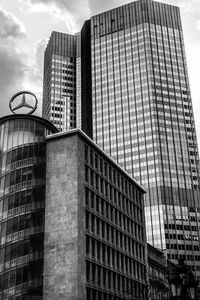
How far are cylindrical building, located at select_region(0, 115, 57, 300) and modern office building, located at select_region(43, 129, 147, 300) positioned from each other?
5.38 feet

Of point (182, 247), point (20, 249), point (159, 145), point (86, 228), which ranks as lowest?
point (20, 249)

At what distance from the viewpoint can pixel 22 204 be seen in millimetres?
75375

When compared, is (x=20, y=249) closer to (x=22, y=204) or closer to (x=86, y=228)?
(x=22, y=204)

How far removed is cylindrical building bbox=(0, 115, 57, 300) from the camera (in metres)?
70.3

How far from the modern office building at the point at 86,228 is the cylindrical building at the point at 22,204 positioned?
1.64 m

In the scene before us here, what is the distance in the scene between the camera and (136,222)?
100000 mm

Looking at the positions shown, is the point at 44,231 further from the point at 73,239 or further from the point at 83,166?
the point at 83,166

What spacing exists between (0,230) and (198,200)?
400ft

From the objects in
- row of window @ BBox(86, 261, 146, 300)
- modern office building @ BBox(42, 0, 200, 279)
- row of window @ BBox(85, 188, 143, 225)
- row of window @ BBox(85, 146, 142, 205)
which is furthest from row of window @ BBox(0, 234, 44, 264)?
modern office building @ BBox(42, 0, 200, 279)

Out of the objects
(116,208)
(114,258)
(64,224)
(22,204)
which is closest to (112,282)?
(114,258)

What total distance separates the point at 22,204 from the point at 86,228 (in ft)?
37.3

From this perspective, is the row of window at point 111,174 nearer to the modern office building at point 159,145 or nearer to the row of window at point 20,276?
the row of window at point 20,276

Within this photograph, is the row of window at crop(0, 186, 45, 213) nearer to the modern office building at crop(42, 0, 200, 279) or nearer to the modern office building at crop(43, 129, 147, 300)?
the modern office building at crop(43, 129, 147, 300)

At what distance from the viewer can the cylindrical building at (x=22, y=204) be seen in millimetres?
70256
